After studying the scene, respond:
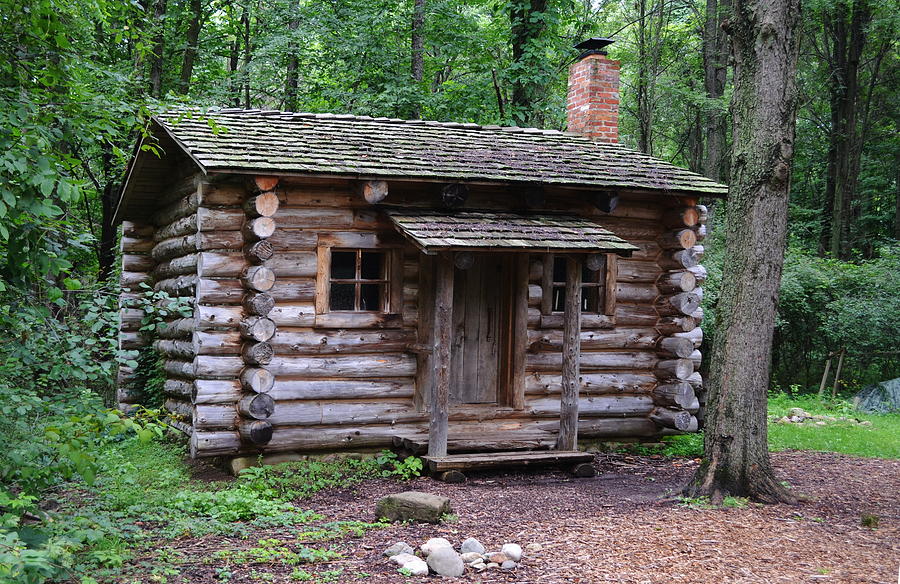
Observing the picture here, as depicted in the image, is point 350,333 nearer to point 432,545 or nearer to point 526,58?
point 432,545

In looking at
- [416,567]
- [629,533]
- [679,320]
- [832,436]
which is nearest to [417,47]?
[679,320]

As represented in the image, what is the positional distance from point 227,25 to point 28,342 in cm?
1703

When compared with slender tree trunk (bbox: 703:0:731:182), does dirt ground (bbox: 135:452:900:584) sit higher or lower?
lower

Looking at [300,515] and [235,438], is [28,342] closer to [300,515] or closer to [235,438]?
[300,515]

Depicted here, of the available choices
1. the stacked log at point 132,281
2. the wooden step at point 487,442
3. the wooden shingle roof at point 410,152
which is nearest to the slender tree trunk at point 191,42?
the stacked log at point 132,281

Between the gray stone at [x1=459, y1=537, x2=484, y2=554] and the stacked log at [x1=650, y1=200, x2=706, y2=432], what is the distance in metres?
5.65

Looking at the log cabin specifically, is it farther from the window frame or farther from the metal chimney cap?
the metal chimney cap

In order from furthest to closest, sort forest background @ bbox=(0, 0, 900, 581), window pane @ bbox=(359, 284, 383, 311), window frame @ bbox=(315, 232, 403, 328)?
forest background @ bbox=(0, 0, 900, 581), window pane @ bbox=(359, 284, 383, 311), window frame @ bbox=(315, 232, 403, 328)

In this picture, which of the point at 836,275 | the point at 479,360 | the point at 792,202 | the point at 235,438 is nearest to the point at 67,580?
the point at 235,438

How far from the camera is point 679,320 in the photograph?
1098 cm

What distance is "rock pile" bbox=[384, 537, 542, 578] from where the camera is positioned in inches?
222

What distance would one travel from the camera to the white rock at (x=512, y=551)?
5.87 m

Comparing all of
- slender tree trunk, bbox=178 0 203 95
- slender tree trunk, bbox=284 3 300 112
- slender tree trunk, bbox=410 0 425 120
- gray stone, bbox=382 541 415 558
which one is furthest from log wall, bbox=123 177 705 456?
slender tree trunk, bbox=284 3 300 112

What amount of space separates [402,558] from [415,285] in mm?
4681
